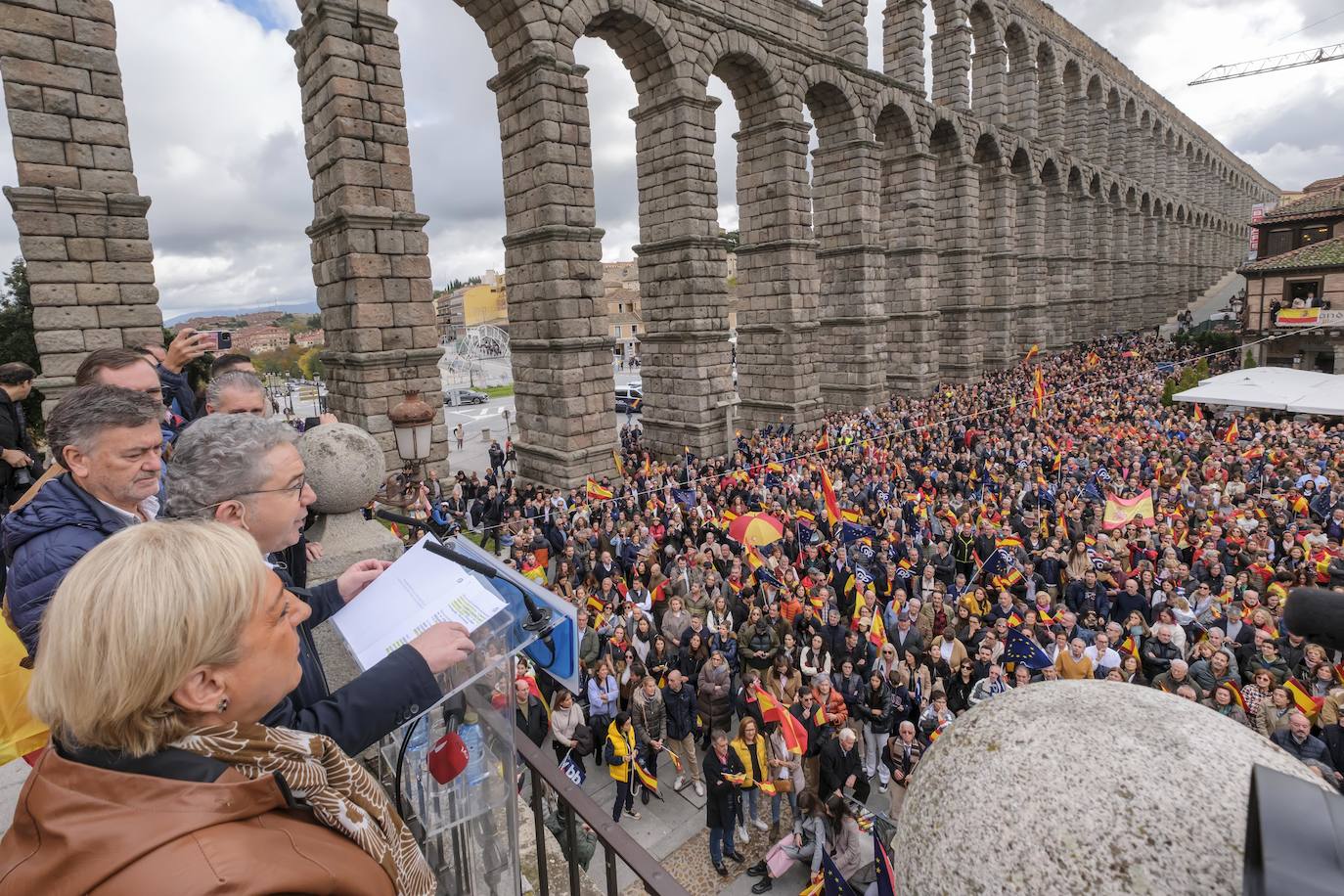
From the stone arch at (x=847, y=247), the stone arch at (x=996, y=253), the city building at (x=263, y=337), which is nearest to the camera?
the stone arch at (x=847, y=247)

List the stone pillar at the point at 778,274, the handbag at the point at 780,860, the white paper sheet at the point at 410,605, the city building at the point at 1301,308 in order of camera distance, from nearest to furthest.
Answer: the white paper sheet at the point at 410,605, the handbag at the point at 780,860, the stone pillar at the point at 778,274, the city building at the point at 1301,308

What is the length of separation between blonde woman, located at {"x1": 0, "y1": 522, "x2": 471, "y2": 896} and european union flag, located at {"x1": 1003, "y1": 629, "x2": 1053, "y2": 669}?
24.4ft

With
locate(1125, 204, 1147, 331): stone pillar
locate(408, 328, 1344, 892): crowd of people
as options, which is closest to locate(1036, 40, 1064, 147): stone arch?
locate(1125, 204, 1147, 331): stone pillar

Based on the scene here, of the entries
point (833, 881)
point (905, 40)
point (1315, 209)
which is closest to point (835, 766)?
point (833, 881)

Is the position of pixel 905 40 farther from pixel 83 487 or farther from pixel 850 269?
pixel 83 487

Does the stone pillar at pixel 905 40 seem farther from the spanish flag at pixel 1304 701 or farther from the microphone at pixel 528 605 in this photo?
the microphone at pixel 528 605

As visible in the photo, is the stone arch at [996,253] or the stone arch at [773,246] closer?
the stone arch at [773,246]

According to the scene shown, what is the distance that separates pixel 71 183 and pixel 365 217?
146 inches

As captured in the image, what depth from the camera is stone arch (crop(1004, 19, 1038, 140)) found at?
32031mm

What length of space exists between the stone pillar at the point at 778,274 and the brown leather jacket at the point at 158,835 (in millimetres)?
19970

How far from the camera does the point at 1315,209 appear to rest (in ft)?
120

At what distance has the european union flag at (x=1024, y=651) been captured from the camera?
23.7 feet

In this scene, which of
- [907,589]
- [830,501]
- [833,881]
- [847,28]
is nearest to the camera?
[833,881]

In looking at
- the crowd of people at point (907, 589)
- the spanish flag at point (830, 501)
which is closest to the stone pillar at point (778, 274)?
the crowd of people at point (907, 589)
